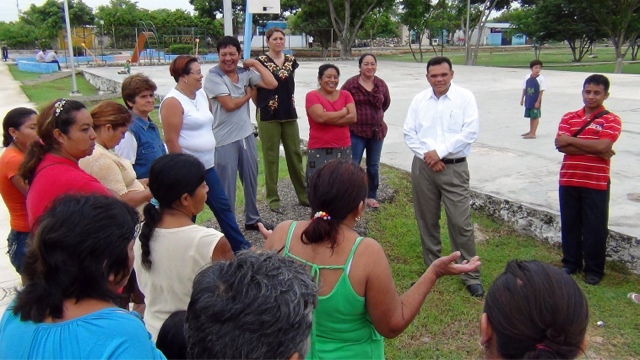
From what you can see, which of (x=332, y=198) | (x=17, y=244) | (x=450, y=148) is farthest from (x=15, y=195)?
(x=450, y=148)

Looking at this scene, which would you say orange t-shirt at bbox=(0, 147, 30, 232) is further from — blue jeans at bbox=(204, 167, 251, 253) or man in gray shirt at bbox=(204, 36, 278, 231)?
man in gray shirt at bbox=(204, 36, 278, 231)

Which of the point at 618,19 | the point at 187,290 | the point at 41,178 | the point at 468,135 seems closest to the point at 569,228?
the point at 468,135

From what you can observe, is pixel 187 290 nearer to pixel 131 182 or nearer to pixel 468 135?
pixel 131 182

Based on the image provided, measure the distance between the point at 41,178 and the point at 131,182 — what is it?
72cm

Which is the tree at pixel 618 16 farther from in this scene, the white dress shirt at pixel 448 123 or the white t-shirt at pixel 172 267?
the white t-shirt at pixel 172 267

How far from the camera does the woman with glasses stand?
4.01 meters

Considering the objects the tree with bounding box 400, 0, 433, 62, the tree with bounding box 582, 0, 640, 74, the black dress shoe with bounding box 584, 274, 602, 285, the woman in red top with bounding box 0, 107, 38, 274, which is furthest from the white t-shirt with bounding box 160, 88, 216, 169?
the tree with bounding box 400, 0, 433, 62

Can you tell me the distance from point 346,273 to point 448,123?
8.22 feet

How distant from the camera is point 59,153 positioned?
108 inches

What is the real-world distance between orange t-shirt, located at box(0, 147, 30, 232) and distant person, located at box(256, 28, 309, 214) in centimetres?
253

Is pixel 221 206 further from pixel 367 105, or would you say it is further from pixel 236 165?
pixel 367 105

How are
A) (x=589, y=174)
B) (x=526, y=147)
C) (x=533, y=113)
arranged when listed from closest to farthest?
(x=589, y=174)
(x=526, y=147)
(x=533, y=113)

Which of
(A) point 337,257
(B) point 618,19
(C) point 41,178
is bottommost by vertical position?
(A) point 337,257

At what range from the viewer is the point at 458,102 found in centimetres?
424
